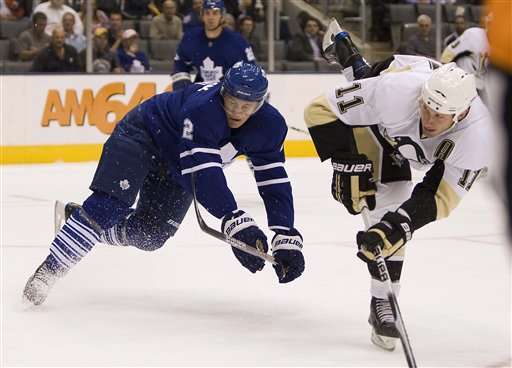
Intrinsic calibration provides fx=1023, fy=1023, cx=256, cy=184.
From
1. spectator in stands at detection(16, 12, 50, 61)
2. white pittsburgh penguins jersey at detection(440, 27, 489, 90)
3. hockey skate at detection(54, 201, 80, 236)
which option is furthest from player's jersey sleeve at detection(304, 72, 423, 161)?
spectator in stands at detection(16, 12, 50, 61)

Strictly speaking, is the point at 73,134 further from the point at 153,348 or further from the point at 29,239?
the point at 153,348

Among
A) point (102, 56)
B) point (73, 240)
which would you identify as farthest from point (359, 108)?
point (102, 56)

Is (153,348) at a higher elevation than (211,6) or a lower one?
higher

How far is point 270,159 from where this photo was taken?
3.08m

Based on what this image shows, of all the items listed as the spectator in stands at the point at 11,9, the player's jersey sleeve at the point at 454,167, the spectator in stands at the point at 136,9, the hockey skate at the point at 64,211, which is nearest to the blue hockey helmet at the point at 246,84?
the player's jersey sleeve at the point at 454,167

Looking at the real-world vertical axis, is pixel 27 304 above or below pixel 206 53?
above

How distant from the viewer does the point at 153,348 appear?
2.71m

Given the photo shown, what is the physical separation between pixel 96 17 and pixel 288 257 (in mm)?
5641

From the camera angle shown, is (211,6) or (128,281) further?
(211,6)

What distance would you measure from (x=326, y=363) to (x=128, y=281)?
1.29 meters

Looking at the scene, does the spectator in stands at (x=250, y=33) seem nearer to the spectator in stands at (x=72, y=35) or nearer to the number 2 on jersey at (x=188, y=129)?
the spectator in stands at (x=72, y=35)

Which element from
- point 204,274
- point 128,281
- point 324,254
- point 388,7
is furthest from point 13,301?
point 388,7

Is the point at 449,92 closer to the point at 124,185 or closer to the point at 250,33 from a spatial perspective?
the point at 124,185

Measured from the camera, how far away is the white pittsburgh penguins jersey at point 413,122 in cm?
257
